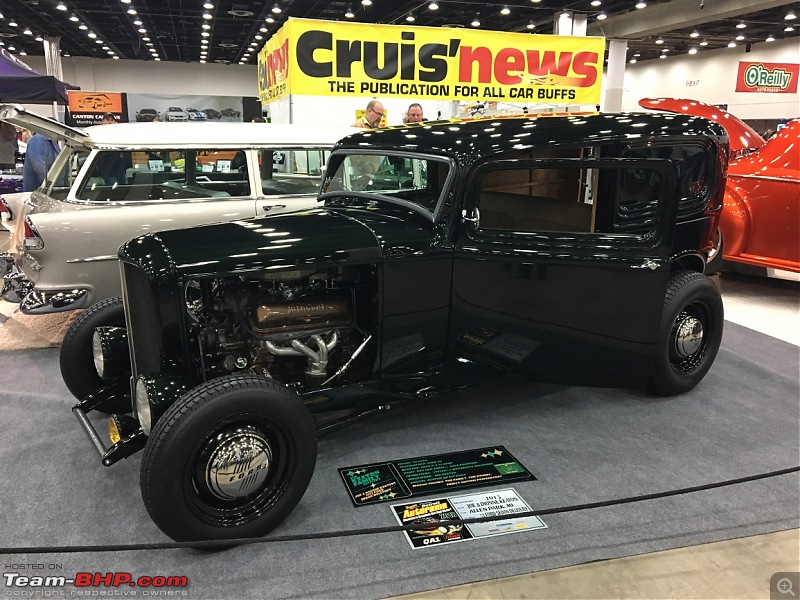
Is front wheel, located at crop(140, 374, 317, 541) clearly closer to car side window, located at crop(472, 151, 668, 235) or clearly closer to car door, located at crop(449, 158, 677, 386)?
car door, located at crop(449, 158, 677, 386)

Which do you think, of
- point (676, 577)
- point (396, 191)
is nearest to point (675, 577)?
point (676, 577)

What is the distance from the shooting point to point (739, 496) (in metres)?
2.74

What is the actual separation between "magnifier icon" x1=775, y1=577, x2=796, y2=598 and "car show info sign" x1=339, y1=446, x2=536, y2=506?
1.03m

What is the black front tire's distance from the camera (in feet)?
10.4

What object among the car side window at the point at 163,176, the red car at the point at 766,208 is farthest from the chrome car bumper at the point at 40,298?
the red car at the point at 766,208

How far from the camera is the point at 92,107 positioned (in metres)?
14.7

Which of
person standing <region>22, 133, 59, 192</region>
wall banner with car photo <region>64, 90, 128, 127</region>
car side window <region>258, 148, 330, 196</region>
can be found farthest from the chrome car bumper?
wall banner with car photo <region>64, 90, 128, 127</region>

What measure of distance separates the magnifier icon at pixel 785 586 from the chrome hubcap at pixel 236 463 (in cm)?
201

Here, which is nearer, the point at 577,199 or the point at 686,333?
the point at 577,199

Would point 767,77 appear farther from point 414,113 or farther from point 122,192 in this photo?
point 122,192

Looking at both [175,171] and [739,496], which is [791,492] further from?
[175,171]

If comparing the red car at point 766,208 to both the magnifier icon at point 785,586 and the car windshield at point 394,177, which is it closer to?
the car windshield at point 394,177

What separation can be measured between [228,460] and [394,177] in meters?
1.85

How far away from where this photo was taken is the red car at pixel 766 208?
5.71 meters
